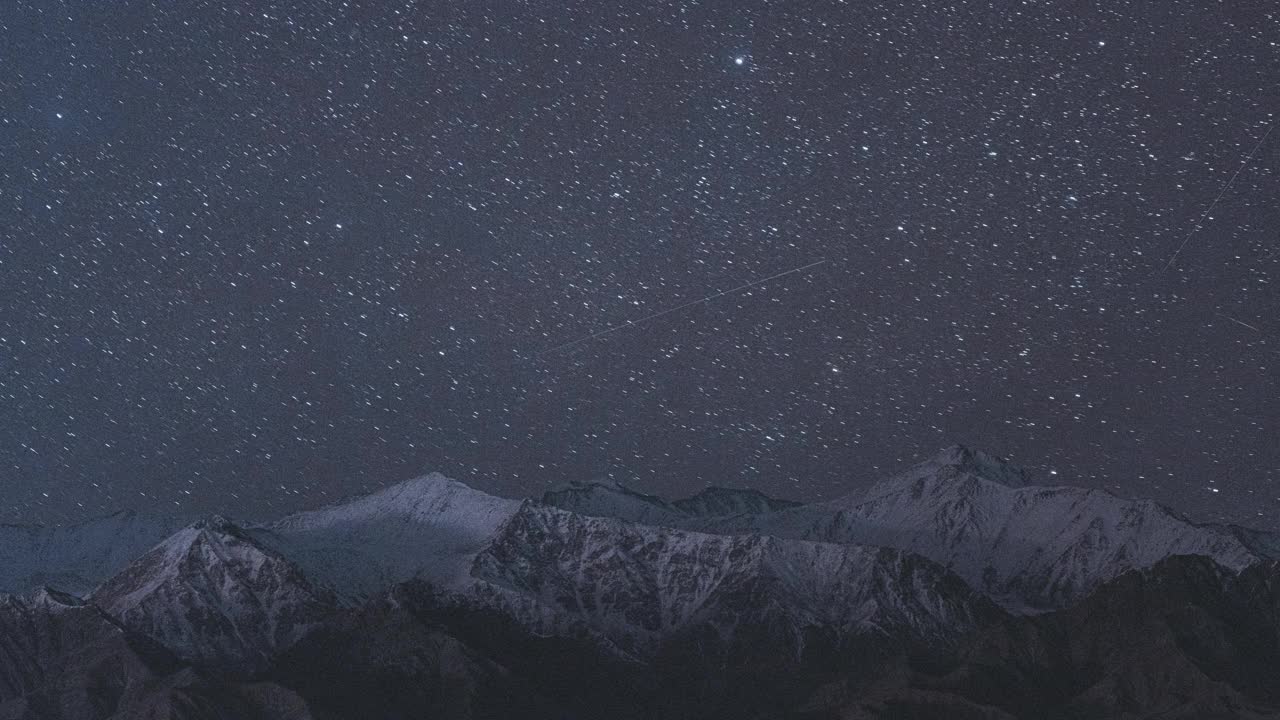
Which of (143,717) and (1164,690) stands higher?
(143,717)

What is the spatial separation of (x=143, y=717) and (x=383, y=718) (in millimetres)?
32195

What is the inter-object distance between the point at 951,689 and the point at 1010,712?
9887 mm

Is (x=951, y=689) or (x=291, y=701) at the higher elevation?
(x=291, y=701)

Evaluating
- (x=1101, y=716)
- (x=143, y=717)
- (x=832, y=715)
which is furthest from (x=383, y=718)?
(x=1101, y=716)

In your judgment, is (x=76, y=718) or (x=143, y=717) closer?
(x=143, y=717)

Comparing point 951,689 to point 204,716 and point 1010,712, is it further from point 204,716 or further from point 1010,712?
point 204,716

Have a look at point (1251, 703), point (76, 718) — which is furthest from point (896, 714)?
point (76, 718)

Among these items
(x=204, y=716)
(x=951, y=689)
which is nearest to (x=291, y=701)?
(x=204, y=716)

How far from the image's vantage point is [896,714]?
7333 inches

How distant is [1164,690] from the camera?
195375 mm

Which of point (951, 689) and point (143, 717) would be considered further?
point (951, 689)

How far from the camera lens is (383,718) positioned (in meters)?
199

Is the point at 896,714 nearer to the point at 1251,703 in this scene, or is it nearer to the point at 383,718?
the point at 1251,703

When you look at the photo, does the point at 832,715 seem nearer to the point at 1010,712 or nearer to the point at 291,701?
the point at 1010,712
